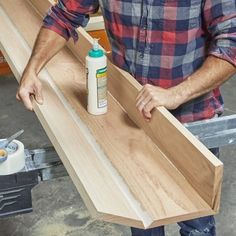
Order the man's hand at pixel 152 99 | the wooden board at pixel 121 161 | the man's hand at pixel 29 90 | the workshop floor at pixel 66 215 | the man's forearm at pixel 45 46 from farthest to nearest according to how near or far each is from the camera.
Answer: the workshop floor at pixel 66 215 → the man's forearm at pixel 45 46 → the man's hand at pixel 29 90 → the man's hand at pixel 152 99 → the wooden board at pixel 121 161

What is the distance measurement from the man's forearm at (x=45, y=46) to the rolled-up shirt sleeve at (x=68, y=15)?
0.07 feet

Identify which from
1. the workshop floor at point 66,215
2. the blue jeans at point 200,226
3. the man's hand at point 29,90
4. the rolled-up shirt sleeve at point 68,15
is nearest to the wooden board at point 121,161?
the man's hand at point 29,90

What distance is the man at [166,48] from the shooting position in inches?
61.4

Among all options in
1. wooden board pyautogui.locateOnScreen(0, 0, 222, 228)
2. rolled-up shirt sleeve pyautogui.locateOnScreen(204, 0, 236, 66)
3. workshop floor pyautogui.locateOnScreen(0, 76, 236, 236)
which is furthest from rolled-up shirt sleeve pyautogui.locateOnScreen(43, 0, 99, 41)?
workshop floor pyautogui.locateOnScreen(0, 76, 236, 236)

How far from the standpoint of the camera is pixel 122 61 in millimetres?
1830

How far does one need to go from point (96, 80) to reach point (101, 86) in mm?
28

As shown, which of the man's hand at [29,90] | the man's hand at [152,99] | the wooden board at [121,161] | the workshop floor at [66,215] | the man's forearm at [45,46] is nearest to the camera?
the wooden board at [121,161]

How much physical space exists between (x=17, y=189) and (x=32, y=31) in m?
1.18

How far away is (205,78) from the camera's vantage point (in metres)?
1.58

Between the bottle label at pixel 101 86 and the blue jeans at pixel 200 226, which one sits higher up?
the bottle label at pixel 101 86

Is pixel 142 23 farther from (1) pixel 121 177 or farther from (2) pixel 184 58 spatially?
(1) pixel 121 177

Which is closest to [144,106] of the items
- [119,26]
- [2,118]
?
[119,26]

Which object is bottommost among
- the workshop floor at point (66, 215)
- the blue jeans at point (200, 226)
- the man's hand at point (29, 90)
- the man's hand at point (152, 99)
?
the workshop floor at point (66, 215)

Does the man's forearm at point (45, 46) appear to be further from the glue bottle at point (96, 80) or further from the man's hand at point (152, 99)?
the man's hand at point (152, 99)
